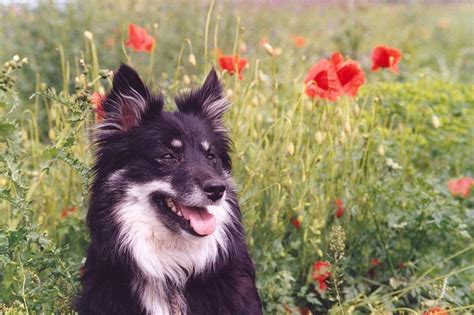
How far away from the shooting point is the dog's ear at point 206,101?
403 cm

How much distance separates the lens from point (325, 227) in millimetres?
→ 4965

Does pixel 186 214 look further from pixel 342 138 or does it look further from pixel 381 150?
pixel 381 150

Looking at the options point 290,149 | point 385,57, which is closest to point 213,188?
point 290,149

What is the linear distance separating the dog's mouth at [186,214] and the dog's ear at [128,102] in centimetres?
40

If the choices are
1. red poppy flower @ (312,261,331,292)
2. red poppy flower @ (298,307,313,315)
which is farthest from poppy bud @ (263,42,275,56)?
red poppy flower @ (298,307,313,315)

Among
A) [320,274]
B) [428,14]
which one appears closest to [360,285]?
[320,274]

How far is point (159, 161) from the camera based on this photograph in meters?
3.70

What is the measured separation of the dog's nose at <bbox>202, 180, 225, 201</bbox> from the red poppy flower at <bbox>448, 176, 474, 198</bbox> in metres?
2.10

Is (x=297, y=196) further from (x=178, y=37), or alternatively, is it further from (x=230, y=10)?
(x=230, y=10)

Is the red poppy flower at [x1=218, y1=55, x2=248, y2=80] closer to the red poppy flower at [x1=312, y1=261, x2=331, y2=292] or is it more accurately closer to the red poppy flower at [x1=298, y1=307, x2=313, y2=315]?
the red poppy flower at [x1=312, y1=261, x2=331, y2=292]

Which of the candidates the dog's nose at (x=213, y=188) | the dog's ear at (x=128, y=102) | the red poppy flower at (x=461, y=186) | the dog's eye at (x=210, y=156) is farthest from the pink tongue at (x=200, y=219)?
the red poppy flower at (x=461, y=186)

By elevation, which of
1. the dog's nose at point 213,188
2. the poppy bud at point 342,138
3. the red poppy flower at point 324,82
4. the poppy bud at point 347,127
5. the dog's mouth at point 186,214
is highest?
the red poppy flower at point 324,82

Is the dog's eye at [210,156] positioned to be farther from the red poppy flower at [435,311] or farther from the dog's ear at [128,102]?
the red poppy flower at [435,311]

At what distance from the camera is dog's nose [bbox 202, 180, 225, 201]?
140 inches
